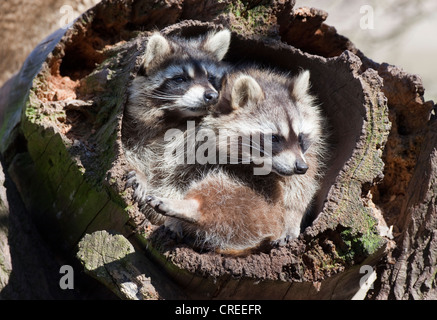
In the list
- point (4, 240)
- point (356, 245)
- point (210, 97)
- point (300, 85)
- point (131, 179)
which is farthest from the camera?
point (300, 85)

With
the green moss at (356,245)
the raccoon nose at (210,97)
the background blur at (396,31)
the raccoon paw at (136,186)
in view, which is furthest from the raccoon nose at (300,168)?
the background blur at (396,31)

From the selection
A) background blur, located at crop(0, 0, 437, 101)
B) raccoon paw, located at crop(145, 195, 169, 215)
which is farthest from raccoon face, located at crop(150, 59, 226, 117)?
background blur, located at crop(0, 0, 437, 101)

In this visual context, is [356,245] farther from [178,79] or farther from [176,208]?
[178,79]

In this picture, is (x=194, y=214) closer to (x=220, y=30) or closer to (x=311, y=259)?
(x=311, y=259)

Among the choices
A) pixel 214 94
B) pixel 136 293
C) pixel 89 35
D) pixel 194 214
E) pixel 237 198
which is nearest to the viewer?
pixel 136 293

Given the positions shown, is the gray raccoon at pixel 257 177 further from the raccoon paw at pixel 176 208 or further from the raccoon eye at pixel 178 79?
the raccoon eye at pixel 178 79

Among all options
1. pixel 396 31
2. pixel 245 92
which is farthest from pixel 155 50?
pixel 396 31

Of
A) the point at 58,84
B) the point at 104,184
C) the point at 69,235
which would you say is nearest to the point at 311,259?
the point at 104,184
